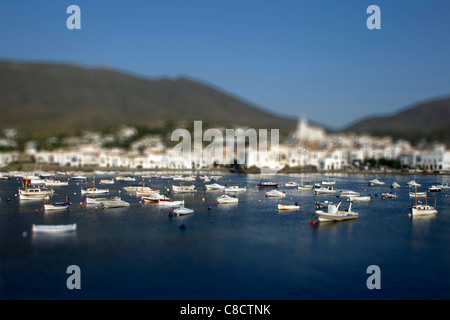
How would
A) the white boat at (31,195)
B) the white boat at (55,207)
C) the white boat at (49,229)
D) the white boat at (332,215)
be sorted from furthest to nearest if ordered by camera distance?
the white boat at (31,195) → the white boat at (55,207) → the white boat at (332,215) → the white boat at (49,229)

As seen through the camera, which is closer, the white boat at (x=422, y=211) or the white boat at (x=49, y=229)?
the white boat at (x=49, y=229)

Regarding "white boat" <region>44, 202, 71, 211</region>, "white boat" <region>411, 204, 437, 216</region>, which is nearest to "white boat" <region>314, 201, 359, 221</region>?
"white boat" <region>411, 204, 437, 216</region>

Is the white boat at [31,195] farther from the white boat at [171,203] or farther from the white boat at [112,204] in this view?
the white boat at [171,203]

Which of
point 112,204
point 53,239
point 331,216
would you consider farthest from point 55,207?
point 331,216

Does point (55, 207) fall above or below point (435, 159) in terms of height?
below

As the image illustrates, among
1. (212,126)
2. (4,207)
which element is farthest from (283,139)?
(4,207)

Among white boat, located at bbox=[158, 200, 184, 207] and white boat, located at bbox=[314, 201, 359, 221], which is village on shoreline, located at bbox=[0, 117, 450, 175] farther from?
white boat, located at bbox=[314, 201, 359, 221]

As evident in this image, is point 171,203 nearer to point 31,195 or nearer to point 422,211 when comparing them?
point 31,195

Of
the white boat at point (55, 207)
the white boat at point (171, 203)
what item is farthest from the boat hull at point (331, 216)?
the white boat at point (55, 207)
